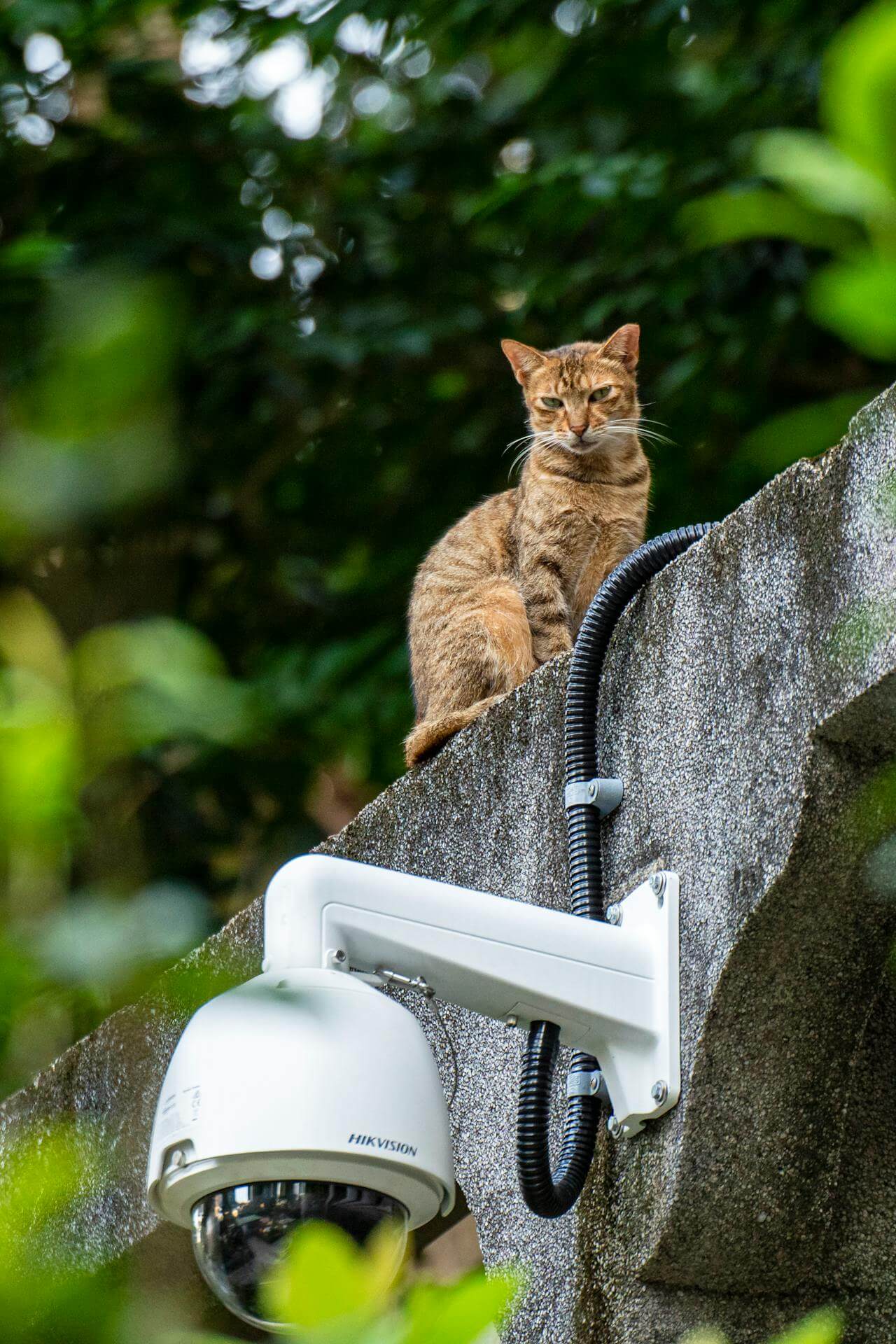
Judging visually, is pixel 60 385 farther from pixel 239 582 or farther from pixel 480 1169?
pixel 239 582

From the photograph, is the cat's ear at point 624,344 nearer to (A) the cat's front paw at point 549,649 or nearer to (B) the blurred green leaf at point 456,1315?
(A) the cat's front paw at point 549,649

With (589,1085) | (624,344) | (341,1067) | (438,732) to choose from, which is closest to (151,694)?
(341,1067)

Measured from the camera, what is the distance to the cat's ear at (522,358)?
432 cm

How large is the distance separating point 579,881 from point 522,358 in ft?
8.69

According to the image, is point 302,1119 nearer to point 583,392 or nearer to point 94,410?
point 94,410

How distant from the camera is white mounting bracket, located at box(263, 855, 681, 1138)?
5.16 feet

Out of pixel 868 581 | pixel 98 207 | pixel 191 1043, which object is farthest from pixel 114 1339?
pixel 98 207

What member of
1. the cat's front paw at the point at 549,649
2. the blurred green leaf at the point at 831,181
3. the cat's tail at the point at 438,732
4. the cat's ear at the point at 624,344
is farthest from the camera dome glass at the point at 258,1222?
the cat's ear at the point at 624,344

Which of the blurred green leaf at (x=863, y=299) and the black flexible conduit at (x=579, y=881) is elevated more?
the blurred green leaf at (x=863, y=299)

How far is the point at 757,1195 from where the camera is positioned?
1.73m

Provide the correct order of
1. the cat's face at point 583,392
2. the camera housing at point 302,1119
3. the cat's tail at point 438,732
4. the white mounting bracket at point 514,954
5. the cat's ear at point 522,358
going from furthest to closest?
the cat's ear at point 522,358 < the cat's face at point 583,392 < the cat's tail at point 438,732 < the white mounting bracket at point 514,954 < the camera housing at point 302,1119

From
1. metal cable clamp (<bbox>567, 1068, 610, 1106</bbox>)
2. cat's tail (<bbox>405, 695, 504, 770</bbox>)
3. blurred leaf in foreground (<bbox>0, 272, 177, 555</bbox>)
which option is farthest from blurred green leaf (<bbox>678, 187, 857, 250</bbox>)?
cat's tail (<bbox>405, 695, 504, 770</bbox>)

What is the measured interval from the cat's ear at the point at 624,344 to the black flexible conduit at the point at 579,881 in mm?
2149

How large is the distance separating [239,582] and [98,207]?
1.54m
